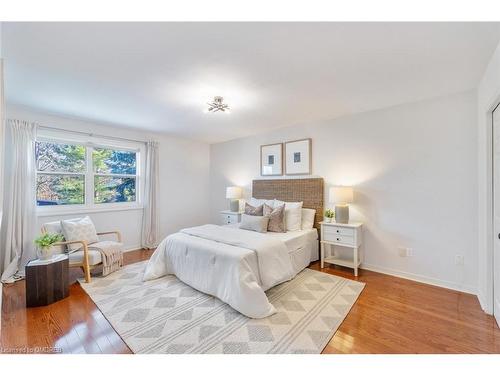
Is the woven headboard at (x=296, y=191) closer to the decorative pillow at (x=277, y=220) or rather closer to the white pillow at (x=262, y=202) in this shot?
the white pillow at (x=262, y=202)

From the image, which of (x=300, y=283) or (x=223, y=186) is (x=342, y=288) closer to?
(x=300, y=283)

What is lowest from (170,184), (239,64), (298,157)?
(170,184)

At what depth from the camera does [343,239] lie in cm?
313

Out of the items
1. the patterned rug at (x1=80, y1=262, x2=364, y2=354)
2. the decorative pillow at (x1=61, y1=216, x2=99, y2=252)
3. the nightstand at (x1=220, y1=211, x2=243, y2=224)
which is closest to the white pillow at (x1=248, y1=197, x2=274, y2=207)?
the nightstand at (x1=220, y1=211, x2=243, y2=224)

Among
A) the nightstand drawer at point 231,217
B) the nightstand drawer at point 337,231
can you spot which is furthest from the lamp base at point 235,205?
the nightstand drawer at point 337,231

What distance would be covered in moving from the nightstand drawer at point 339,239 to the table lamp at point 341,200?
0.22 meters

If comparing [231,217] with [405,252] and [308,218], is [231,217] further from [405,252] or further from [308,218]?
[405,252]

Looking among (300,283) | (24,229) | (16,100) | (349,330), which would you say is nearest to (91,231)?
(24,229)

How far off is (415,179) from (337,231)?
1.21 m

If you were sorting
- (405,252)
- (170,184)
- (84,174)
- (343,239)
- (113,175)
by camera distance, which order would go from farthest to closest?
(170,184) < (113,175) < (84,174) < (343,239) < (405,252)

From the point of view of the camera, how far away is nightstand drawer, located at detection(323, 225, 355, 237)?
3.07 m

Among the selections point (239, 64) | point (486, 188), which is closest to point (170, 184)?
point (239, 64)

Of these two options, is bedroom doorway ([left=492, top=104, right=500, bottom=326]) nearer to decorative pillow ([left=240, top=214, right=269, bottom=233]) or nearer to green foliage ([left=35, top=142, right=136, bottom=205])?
decorative pillow ([left=240, top=214, right=269, bottom=233])

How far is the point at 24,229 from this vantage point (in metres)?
3.06
